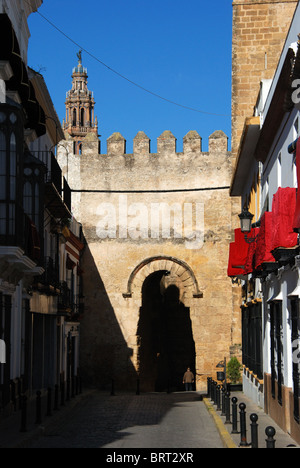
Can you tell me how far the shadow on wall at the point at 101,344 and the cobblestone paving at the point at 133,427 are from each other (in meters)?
8.47

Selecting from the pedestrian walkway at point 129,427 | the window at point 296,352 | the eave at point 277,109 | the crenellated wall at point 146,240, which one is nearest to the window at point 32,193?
the pedestrian walkway at point 129,427

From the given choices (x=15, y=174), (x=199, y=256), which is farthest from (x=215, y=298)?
(x=15, y=174)

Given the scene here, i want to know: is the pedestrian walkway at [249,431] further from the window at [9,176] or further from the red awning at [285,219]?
the window at [9,176]

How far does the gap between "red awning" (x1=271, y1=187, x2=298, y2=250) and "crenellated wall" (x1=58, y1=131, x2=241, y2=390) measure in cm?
1969

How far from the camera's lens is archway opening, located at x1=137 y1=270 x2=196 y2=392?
119 ft

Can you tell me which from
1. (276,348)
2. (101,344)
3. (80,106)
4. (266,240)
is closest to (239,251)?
(276,348)

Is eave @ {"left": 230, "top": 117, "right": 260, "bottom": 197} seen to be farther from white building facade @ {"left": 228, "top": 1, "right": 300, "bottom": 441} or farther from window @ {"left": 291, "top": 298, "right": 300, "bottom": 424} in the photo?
window @ {"left": 291, "top": 298, "right": 300, "bottom": 424}

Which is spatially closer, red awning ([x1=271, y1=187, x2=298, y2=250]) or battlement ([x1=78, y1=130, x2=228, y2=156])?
red awning ([x1=271, y1=187, x2=298, y2=250])

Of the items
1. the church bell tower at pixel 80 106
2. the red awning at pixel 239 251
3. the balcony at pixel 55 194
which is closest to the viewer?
the red awning at pixel 239 251

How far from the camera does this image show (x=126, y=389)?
31.6 m

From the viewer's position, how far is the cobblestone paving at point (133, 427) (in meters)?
13.2

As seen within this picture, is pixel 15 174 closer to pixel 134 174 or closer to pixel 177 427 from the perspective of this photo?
pixel 177 427

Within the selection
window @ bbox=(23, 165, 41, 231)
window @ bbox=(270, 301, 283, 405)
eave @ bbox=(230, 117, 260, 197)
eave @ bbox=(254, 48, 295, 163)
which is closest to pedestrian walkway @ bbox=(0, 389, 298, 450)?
window @ bbox=(270, 301, 283, 405)
